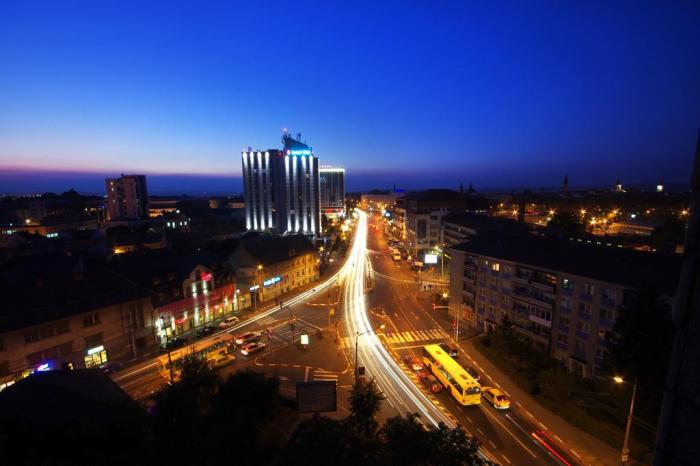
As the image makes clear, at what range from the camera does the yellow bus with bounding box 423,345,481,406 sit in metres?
30.1

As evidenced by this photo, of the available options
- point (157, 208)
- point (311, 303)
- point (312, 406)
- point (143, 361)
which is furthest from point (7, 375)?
point (157, 208)

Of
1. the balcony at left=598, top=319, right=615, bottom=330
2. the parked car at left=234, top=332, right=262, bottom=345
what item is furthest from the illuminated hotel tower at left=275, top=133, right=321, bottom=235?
the balcony at left=598, top=319, right=615, bottom=330

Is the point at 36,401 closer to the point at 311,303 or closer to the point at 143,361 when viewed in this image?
the point at 143,361

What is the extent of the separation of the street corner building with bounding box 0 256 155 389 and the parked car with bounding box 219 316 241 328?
28.1ft

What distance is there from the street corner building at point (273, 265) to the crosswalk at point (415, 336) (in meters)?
23.5

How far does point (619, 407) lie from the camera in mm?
28438

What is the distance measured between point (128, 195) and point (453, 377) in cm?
18090

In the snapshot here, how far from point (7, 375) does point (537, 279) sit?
52.2 meters

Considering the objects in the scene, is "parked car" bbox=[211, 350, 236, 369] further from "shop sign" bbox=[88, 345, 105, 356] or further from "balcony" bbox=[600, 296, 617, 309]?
"balcony" bbox=[600, 296, 617, 309]

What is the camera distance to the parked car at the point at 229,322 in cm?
4716

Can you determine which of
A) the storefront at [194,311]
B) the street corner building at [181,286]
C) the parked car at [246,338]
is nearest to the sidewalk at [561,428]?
the parked car at [246,338]

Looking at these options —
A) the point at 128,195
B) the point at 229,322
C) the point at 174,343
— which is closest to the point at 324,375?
the point at 229,322

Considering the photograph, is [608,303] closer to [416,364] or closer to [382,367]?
[416,364]

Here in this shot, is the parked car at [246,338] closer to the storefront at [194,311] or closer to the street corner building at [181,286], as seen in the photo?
the storefront at [194,311]
